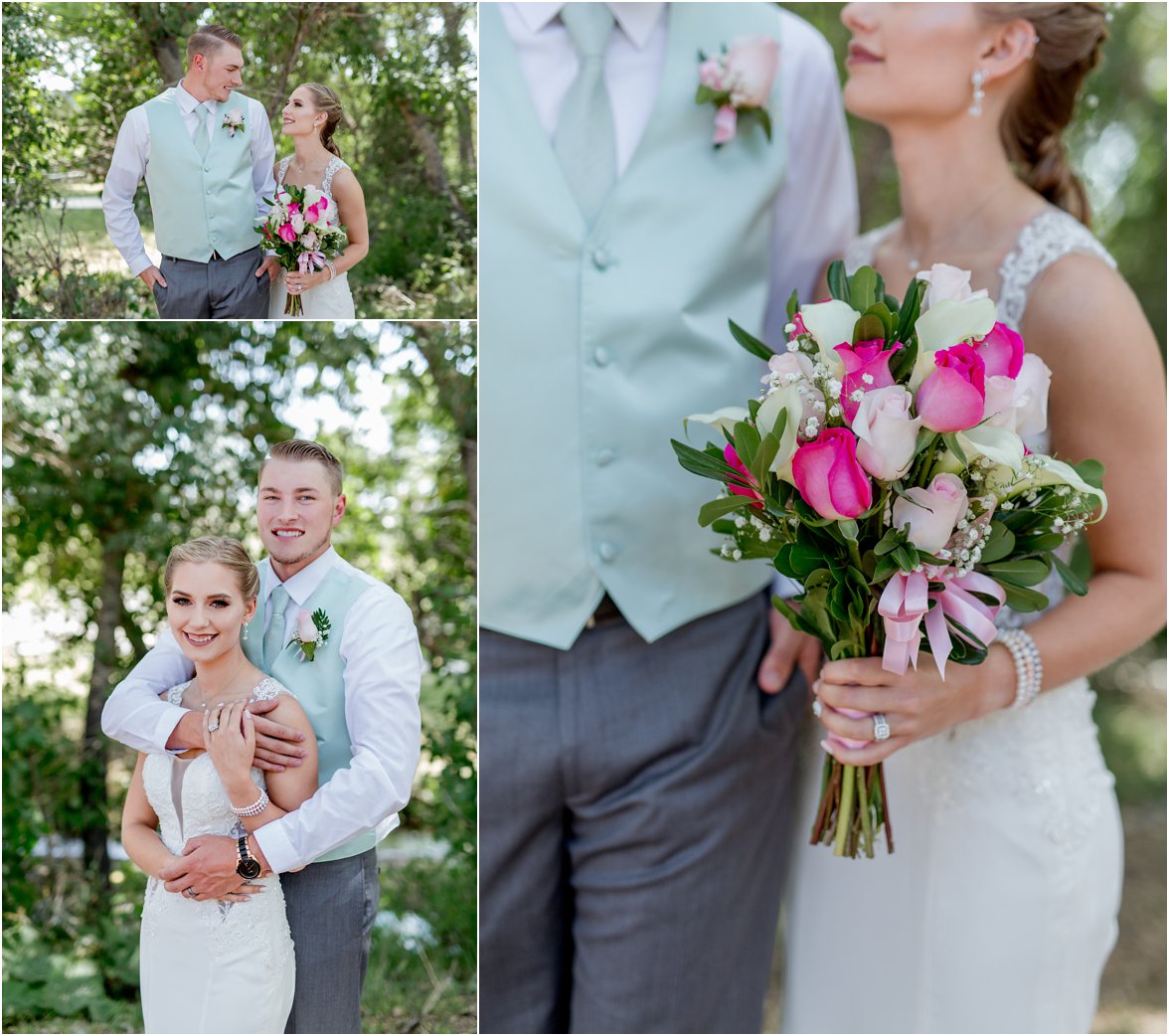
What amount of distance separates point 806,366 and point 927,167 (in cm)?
73

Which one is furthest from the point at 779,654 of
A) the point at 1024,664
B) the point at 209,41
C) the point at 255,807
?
the point at 209,41

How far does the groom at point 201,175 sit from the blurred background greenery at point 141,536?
0.09 m

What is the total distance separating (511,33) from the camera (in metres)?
1.57

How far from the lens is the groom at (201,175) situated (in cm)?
143

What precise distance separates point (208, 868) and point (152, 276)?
2.74ft

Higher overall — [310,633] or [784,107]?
[784,107]

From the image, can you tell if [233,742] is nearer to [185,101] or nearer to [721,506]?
[721,506]

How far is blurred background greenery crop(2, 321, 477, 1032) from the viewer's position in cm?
A: 150

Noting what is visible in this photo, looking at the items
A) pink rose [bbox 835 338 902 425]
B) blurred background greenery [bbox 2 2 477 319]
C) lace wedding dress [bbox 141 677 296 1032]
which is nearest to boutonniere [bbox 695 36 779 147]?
blurred background greenery [bbox 2 2 477 319]

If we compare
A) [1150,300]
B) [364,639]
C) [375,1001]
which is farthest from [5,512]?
[1150,300]

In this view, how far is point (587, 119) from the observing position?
1.57 meters

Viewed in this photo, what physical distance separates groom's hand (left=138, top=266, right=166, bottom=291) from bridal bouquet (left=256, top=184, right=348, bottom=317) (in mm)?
160

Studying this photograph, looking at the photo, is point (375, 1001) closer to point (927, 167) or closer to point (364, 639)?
point (364, 639)

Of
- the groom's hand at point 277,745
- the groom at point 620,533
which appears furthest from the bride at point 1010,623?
the groom's hand at point 277,745
